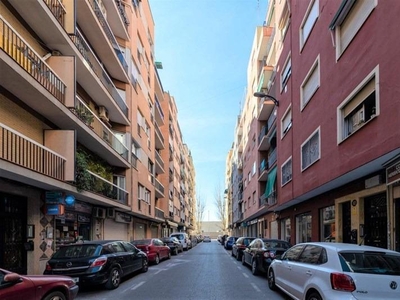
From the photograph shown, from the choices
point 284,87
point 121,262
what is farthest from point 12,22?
point 284,87

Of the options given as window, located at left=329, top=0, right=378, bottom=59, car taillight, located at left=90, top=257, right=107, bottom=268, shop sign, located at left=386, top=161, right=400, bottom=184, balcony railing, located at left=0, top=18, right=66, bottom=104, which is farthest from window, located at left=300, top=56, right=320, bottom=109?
car taillight, located at left=90, top=257, right=107, bottom=268

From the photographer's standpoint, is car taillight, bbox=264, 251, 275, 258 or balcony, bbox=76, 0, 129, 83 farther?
balcony, bbox=76, 0, 129, 83

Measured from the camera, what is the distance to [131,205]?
23594 millimetres

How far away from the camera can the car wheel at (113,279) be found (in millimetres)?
10664

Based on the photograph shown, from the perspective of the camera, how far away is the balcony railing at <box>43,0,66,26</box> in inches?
516

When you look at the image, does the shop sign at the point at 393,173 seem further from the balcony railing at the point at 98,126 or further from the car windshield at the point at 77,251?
the balcony railing at the point at 98,126

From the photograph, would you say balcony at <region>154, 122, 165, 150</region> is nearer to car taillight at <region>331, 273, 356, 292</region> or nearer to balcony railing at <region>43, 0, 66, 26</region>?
balcony railing at <region>43, 0, 66, 26</region>

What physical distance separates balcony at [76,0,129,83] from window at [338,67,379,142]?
1122cm

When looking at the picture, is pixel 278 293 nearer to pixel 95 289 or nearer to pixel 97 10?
pixel 95 289

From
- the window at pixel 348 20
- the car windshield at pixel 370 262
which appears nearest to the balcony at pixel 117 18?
the window at pixel 348 20

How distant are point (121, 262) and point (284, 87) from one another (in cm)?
1346

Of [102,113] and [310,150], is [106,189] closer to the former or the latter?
[102,113]

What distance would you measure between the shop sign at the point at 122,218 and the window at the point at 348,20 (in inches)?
626

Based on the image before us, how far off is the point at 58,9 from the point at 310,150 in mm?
11054
